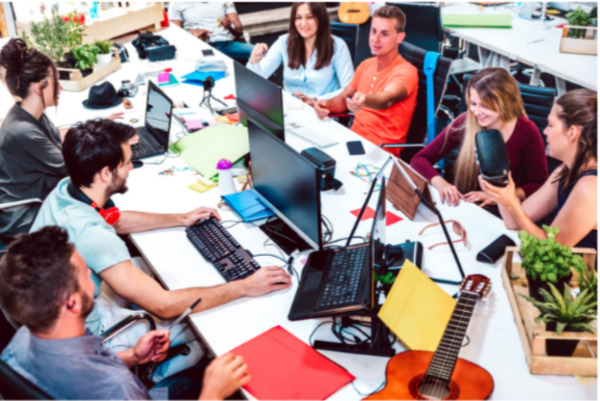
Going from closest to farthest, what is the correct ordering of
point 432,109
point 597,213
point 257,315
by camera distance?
point 257,315 < point 597,213 < point 432,109

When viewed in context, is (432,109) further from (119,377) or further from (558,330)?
(119,377)

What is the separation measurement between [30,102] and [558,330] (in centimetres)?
251

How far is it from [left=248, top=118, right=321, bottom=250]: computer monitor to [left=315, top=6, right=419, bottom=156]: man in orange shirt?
964 millimetres

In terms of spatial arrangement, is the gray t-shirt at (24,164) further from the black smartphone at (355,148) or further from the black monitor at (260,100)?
the black smartphone at (355,148)

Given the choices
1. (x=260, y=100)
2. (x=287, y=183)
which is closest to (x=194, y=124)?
(x=260, y=100)

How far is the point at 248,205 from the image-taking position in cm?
225

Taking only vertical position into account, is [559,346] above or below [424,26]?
below

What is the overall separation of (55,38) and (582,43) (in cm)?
391

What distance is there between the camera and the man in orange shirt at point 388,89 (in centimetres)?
296

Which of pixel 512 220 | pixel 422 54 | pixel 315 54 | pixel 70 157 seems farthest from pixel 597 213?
pixel 315 54

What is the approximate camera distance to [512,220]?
6.75 ft

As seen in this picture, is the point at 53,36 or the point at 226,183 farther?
the point at 53,36

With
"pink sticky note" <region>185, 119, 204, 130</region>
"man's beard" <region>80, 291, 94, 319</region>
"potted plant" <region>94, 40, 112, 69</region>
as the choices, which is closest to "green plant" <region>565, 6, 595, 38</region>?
"pink sticky note" <region>185, 119, 204, 130</region>

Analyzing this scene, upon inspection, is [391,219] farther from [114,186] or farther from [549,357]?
[114,186]
